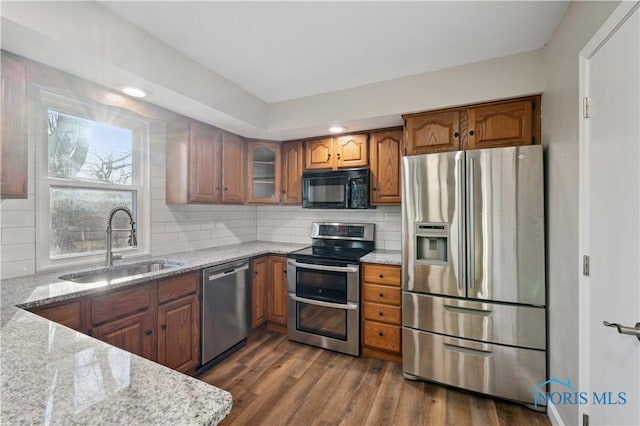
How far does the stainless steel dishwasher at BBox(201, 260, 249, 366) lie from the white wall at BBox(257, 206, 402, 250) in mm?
983

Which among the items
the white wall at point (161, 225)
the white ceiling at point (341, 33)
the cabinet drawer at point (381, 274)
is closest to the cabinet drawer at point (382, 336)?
the cabinet drawer at point (381, 274)

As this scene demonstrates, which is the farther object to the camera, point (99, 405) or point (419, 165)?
point (419, 165)

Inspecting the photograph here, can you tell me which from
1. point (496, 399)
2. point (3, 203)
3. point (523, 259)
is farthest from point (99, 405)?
point (496, 399)

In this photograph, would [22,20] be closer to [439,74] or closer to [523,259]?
[439,74]

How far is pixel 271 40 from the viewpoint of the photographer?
1973 millimetres

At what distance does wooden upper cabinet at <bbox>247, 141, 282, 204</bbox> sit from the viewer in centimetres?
338

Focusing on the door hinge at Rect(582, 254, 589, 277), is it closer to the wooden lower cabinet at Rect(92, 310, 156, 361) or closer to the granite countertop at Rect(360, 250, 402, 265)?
the granite countertop at Rect(360, 250, 402, 265)

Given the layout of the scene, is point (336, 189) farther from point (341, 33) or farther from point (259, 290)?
point (341, 33)

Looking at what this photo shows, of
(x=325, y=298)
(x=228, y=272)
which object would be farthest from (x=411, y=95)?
(x=228, y=272)

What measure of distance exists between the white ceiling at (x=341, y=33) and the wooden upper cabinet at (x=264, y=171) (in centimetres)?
103

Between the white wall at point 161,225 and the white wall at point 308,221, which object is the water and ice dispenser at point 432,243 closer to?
the white wall at point 308,221

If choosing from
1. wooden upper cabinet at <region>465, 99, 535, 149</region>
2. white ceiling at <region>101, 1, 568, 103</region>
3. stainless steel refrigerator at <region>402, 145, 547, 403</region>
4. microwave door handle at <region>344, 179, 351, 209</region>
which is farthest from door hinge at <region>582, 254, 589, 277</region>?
microwave door handle at <region>344, 179, 351, 209</region>

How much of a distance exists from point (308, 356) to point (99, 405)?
228 cm

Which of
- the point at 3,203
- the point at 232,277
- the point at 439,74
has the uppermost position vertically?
the point at 439,74
